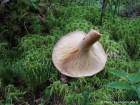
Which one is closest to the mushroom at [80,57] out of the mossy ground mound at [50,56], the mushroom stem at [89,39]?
the mushroom stem at [89,39]

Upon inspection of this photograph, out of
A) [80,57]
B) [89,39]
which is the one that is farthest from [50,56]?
[89,39]

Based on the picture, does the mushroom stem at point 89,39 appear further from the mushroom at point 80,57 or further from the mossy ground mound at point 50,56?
the mossy ground mound at point 50,56

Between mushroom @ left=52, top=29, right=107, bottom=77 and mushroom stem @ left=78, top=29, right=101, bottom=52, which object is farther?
mushroom @ left=52, top=29, right=107, bottom=77

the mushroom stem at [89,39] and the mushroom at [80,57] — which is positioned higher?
the mushroom stem at [89,39]

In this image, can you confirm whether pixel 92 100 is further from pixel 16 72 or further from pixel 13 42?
pixel 13 42

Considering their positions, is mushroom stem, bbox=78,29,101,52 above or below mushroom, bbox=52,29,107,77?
above

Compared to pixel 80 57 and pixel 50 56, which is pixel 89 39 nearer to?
pixel 80 57

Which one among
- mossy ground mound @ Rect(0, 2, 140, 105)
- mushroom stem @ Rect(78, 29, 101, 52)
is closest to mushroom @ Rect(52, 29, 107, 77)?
mushroom stem @ Rect(78, 29, 101, 52)

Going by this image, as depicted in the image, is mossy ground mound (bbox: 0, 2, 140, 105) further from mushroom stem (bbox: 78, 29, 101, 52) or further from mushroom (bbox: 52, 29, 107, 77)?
mushroom stem (bbox: 78, 29, 101, 52)
